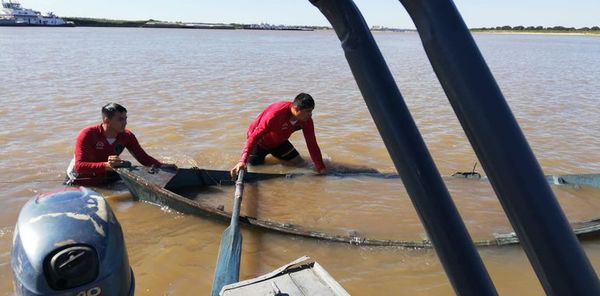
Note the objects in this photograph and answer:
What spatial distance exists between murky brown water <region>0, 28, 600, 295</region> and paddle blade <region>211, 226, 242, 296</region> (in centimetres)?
42

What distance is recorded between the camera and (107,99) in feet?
38.8

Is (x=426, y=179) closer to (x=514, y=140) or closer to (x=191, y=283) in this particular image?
(x=514, y=140)

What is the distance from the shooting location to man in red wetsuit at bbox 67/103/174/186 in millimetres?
5008

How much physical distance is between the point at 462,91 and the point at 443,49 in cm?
7

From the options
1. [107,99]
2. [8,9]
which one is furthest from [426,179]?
[8,9]

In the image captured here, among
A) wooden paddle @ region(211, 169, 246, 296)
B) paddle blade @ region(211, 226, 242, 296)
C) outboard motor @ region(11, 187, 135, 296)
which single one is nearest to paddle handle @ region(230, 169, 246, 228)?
wooden paddle @ region(211, 169, 246, 296)

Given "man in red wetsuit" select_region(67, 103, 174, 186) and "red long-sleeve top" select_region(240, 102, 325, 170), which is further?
"red long-sleeve top" select_region(240, 102, 325, 170)

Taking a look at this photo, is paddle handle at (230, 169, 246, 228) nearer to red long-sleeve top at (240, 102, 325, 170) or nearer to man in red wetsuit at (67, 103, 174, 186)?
red long-sleeve top at (240, 102, 325, 170)

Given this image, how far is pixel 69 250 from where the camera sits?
1.77 metres

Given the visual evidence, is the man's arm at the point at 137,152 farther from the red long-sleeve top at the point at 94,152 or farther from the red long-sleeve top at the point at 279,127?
the red long-sleeve top at the point at 279,127

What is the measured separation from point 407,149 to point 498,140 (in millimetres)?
194

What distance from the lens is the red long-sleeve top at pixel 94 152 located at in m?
5.13

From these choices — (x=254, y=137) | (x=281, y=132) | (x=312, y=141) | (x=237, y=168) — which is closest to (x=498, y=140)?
(x=237, y=168)

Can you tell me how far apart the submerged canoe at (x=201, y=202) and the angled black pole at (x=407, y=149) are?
2.92m
